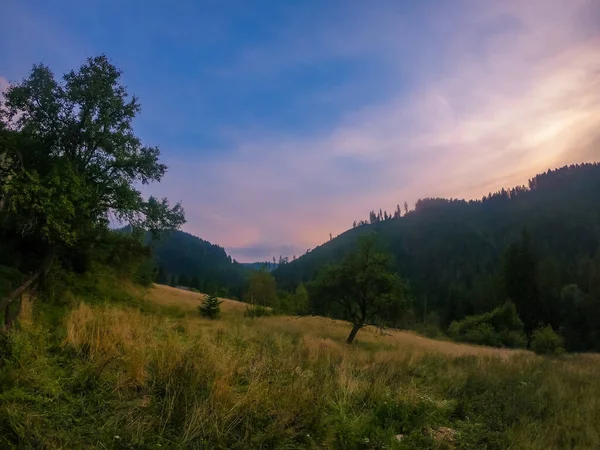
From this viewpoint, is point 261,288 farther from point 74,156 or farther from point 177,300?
point 74,156

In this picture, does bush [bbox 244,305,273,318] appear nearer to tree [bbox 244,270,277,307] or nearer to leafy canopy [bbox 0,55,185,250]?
leafy canopy [bbox 0,55,185,250]

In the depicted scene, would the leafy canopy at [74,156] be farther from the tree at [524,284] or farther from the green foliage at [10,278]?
the tree at [524,284]

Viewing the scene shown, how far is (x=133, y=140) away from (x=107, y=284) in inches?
338

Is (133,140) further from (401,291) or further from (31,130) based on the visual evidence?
(401,291)

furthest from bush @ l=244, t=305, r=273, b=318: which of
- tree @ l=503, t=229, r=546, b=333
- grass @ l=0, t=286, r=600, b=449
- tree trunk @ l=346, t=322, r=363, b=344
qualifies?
tree @ l=503, t=229, r=546, b=333

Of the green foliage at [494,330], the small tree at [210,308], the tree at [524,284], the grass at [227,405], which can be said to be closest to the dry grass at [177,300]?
the small tree at [210,308]

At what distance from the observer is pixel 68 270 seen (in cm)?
1978

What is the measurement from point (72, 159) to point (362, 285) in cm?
1714

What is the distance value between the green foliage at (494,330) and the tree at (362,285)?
18998mm

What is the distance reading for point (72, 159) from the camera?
17.1 m

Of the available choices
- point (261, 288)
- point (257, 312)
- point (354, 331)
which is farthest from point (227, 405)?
point (261, 288)

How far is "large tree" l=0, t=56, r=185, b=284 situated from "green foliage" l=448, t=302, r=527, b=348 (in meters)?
33.3

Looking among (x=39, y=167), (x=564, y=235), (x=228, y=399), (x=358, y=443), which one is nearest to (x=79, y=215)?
(x=39, y=167)

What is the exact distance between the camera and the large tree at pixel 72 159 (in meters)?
14.1
